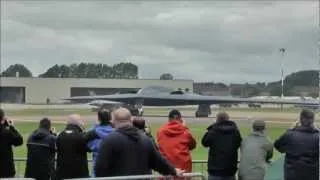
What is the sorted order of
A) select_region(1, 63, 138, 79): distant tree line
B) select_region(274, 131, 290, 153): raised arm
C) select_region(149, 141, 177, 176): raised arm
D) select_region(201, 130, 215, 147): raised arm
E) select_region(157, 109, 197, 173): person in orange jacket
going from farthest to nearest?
select_region(1, 63, 138, 79): distant tree line → select_region(157, 109, 197, 173): person in orange jacket → select_region(201, 130, 215, 147): raised arm → select_region(274, 131, 290, 153): raised arm → select_region(149, 141, 177, 176): raised arm

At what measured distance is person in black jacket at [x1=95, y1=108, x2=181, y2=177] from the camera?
6781mm

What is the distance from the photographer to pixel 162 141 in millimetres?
10102

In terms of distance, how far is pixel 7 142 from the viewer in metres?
9.59

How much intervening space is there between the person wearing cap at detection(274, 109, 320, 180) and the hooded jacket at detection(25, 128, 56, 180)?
350 centimetres

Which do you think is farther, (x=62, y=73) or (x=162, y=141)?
(x=62, y=73)

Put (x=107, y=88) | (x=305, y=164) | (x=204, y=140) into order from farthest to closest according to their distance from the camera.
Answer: (x=107, y=88) → (x=204, y=140) → (x=305, y=164)

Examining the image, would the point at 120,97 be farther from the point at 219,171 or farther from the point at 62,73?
the point at 62,73

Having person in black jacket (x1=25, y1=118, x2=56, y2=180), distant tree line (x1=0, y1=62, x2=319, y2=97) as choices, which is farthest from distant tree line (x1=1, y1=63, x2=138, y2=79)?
person in black jacket (x1=25, y1=118, x2=56, y2=180)

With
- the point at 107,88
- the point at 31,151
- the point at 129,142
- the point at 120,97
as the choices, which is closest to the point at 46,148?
the point at 31,151

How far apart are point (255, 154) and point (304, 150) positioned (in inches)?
30.4

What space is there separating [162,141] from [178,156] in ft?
1.17

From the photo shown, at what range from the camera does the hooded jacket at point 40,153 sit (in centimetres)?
982

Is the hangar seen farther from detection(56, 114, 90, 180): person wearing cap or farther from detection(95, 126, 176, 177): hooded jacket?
detection(95, 126, 176, 177): hooded jacket

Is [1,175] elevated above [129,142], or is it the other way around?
[129,142]
